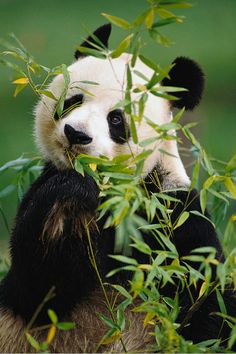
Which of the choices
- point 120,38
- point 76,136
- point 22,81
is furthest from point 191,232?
point 120,38

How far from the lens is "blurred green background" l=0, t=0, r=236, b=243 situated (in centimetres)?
837

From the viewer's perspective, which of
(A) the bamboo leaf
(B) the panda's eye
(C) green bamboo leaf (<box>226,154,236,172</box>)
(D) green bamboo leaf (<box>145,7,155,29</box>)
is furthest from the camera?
(B) the panda's eye

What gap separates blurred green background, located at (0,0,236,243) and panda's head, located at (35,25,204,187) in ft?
12.8

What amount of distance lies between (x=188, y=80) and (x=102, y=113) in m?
0.40

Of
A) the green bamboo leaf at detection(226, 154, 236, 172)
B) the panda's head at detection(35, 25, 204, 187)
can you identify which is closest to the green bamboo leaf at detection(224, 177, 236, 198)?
the green bamboo leaf at detection(226, 154, 236, 172)

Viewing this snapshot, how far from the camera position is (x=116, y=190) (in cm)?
255

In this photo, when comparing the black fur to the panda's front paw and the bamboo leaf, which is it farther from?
the bamboo leaf

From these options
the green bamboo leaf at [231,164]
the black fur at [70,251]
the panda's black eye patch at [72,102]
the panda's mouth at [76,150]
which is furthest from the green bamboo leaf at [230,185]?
the panda's black eye patch at [72,102]

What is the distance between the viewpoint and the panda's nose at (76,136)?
2.99 meters

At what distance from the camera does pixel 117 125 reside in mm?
3240

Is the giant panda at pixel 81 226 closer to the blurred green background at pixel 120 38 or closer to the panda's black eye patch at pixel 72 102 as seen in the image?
the panda's black eye patch at pixel 72 102

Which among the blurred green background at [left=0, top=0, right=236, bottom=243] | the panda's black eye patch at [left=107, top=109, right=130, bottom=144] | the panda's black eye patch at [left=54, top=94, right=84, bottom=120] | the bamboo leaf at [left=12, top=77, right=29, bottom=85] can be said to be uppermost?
the bamboo leaf at [left=12, top=77, right=29, bottom=85]

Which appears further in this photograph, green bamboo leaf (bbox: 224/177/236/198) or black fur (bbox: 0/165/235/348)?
black fur (bbox: 0/165/235/348)

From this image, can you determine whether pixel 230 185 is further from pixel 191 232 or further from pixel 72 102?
pixel 72 102
